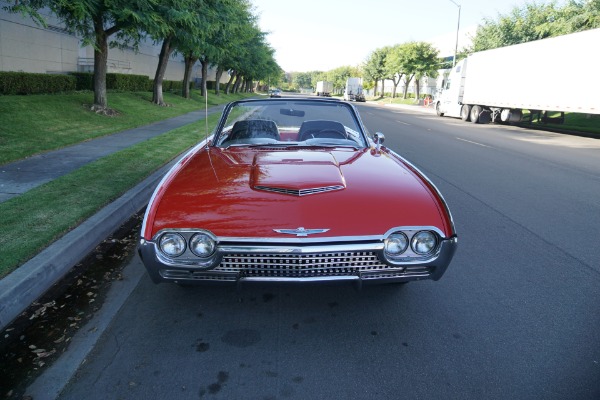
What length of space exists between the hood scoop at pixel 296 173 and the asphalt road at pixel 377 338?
65cm

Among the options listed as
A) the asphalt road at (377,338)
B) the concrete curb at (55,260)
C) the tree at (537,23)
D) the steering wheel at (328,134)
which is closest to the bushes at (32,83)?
the concrete curb at (55,260)

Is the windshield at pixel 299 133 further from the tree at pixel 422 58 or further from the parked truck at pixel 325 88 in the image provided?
the parked truck at pixel 325 88

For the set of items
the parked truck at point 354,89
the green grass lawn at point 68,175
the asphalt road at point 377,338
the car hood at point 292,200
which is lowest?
the asphalt road at point 377,338

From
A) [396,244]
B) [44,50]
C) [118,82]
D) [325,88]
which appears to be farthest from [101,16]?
[325,88]

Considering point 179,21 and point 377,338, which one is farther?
point 179,21

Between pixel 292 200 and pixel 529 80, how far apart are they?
2287 centimetres

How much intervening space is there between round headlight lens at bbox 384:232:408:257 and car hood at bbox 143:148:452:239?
0.09 meters

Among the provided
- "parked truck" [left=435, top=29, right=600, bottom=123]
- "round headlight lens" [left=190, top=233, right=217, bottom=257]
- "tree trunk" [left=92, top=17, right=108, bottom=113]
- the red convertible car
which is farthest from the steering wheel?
"parked truck" [left=435, top=29, right=600, bottom=123]

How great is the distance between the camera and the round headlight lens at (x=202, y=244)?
2.71m

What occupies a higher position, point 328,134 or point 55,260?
point 328,134

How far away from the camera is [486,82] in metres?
25.2

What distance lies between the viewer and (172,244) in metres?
2.76

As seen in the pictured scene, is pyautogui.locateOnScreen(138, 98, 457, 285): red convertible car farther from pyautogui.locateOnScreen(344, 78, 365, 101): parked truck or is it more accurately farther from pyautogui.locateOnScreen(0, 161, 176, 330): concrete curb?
pyautogui.locateOnScreen(344, 78, 365, 101): parked truck

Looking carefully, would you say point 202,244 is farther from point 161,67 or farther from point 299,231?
point 161,67
